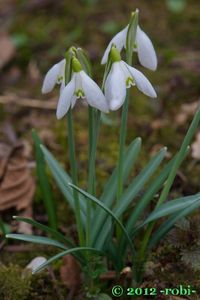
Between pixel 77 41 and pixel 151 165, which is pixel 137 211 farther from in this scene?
pixel 77 41

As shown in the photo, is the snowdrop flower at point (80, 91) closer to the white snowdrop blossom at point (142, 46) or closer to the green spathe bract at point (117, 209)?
the green spathe bract at point (117, 209)

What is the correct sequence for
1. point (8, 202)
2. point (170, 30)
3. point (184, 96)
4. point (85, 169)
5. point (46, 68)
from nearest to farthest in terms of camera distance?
point (8, 202)
point (85, 169)
point (184, 96)
point (46, 68)
point (170, 30)

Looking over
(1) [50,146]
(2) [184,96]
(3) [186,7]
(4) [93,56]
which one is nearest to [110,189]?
(1) [50,146]

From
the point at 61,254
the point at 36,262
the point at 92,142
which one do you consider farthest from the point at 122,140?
the point at 36,262

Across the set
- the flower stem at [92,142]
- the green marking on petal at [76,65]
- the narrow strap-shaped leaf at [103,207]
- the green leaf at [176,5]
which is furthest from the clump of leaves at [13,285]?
the green leaf at [176,5]

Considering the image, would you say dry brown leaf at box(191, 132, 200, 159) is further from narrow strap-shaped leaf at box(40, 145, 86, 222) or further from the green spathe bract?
narrow strap-shaped leaf at box(40, 145, 86, 222)

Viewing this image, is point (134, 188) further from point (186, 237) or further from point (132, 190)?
point (186, 237)
